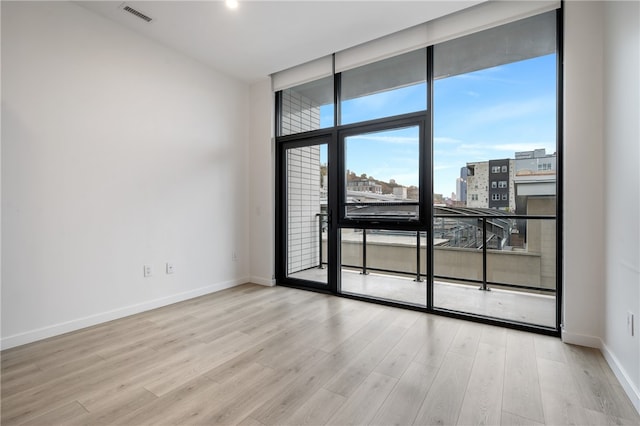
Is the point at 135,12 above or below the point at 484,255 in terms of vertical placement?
above

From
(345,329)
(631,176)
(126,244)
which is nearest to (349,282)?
(345,329)

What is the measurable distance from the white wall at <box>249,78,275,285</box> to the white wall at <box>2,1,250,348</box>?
20.6 inches

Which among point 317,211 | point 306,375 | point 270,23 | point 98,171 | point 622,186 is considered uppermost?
point 270,23

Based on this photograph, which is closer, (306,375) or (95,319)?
(306,375)

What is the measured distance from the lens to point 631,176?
5.89 feet

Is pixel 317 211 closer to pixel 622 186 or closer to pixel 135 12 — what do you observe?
pixel 135 12

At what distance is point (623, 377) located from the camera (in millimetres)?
1831

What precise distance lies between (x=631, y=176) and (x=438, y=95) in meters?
1.81

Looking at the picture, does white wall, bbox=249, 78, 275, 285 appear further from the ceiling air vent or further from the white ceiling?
the ceiling air vent

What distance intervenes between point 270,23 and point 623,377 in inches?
153

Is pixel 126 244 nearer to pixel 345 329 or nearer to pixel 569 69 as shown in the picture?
pixel 345 329

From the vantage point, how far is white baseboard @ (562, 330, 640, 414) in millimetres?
1671

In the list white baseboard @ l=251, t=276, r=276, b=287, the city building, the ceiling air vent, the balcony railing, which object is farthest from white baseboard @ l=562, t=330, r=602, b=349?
the ceiling air vent

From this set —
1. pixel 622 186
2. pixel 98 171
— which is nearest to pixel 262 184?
pixel 98 171
